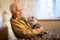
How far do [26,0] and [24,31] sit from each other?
5.42ft

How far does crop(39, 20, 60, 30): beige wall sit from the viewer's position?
3.61 m

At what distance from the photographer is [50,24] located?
3.63 m

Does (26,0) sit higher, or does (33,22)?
(26,0)

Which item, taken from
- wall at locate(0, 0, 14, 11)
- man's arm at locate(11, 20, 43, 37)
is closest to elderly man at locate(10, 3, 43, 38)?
man's arm at locate(11, 20, 43, 37)

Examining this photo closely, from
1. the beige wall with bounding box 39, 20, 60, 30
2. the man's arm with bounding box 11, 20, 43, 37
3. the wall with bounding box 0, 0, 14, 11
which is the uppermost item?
the wall with bounding box 0, 0, 14, 11

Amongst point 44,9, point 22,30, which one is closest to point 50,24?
point 44,9

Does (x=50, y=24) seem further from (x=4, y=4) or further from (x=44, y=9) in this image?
(x=4, y=4)

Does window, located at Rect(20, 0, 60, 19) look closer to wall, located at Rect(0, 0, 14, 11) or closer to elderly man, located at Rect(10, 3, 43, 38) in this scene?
wall, located at Rect(0, 0, 14, 11)

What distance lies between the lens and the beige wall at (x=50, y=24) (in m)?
3.61

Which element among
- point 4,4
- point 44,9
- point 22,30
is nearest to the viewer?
point 22,30

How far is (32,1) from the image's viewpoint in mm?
3436

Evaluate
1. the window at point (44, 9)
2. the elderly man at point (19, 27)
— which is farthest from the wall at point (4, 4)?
the elderly man at point (19, 27)

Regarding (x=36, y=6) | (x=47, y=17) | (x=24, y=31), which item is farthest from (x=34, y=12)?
(x=24, y=31)

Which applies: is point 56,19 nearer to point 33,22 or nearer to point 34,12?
point 34,12
